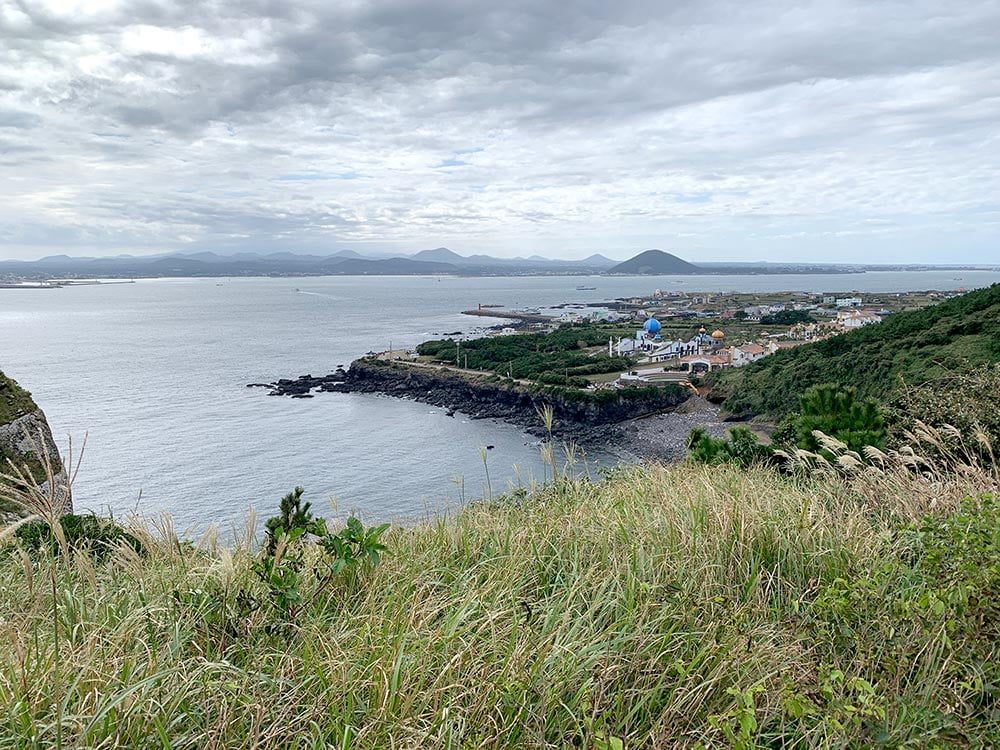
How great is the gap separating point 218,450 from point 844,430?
29411 millimetres

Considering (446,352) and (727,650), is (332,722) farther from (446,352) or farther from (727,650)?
(446,352)

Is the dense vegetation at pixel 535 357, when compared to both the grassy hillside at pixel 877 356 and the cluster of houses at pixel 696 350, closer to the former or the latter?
the cluster of houses at pixel 696 350

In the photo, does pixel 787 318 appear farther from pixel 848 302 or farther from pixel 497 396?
pixel 497 396

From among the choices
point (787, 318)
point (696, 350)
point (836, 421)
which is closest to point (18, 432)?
point (836, 421)

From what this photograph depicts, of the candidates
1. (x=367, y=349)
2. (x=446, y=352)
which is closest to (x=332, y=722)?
(x=446, y=352)

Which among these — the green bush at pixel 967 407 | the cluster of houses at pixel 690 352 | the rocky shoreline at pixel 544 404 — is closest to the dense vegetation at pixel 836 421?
the green bush at pixel 967 407

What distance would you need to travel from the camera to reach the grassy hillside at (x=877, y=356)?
97.9 ft

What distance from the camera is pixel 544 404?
34.7 meters

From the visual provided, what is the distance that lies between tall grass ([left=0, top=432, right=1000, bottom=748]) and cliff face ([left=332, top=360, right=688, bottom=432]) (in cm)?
3562

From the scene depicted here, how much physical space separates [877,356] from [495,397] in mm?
24231

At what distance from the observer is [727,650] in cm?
240

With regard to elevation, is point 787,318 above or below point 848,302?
below

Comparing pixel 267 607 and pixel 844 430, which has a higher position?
pixel 267 607

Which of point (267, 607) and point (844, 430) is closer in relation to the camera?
point (267, 607)
